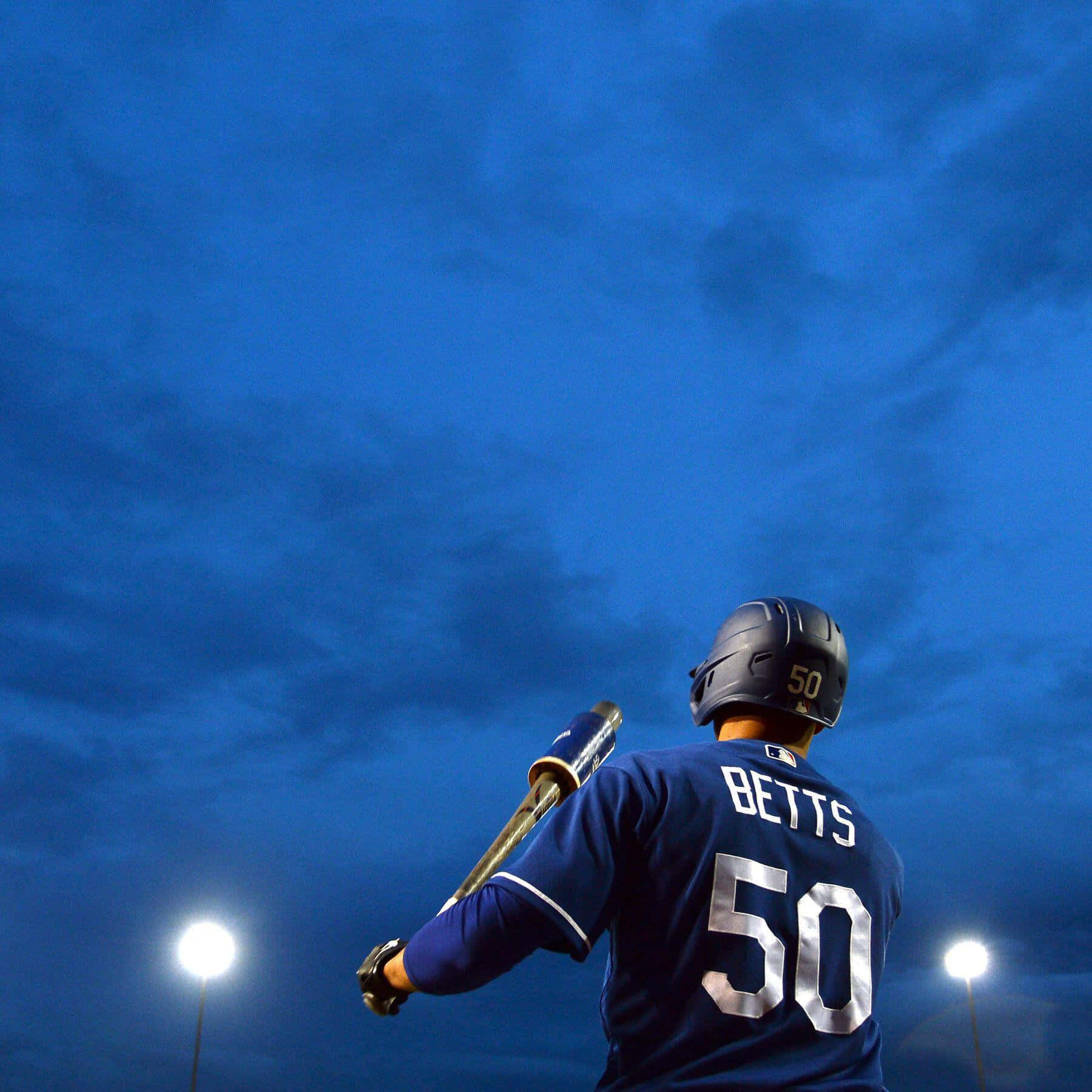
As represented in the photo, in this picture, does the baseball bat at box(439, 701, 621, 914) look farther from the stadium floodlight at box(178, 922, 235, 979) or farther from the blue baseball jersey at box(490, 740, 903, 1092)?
the stadium floodlight at box(178, 922, 235, 979)

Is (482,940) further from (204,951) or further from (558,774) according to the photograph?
(204,951)

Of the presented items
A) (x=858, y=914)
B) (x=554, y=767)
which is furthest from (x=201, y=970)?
(x=858, y=914)

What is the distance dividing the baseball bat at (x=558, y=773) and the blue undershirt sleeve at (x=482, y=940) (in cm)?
63

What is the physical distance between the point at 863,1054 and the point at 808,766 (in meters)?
1.17

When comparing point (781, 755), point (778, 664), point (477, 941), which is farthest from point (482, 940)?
point (778, 664)

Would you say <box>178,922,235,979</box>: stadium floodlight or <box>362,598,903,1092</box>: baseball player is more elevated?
<box>178,922,235,979</box>: stadium floodlight

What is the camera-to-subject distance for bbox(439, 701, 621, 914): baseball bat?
4.95 meters

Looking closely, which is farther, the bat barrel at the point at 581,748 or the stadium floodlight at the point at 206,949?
the stadium floodlight at the point at 206,949

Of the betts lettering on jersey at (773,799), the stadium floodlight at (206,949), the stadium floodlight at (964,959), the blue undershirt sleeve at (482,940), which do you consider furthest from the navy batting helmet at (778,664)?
the stadium floodlight at (964,959)

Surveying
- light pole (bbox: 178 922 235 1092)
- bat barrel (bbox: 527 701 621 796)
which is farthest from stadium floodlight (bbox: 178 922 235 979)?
bat barrel (bbox: 527 701 621 796)

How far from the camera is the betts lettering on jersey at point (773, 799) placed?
4250mm

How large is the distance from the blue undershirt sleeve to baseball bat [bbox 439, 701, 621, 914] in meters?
0.63

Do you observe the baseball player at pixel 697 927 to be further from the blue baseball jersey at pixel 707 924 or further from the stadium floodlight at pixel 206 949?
the stadium floodlight at pixel 206 949

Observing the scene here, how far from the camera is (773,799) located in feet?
14.3
